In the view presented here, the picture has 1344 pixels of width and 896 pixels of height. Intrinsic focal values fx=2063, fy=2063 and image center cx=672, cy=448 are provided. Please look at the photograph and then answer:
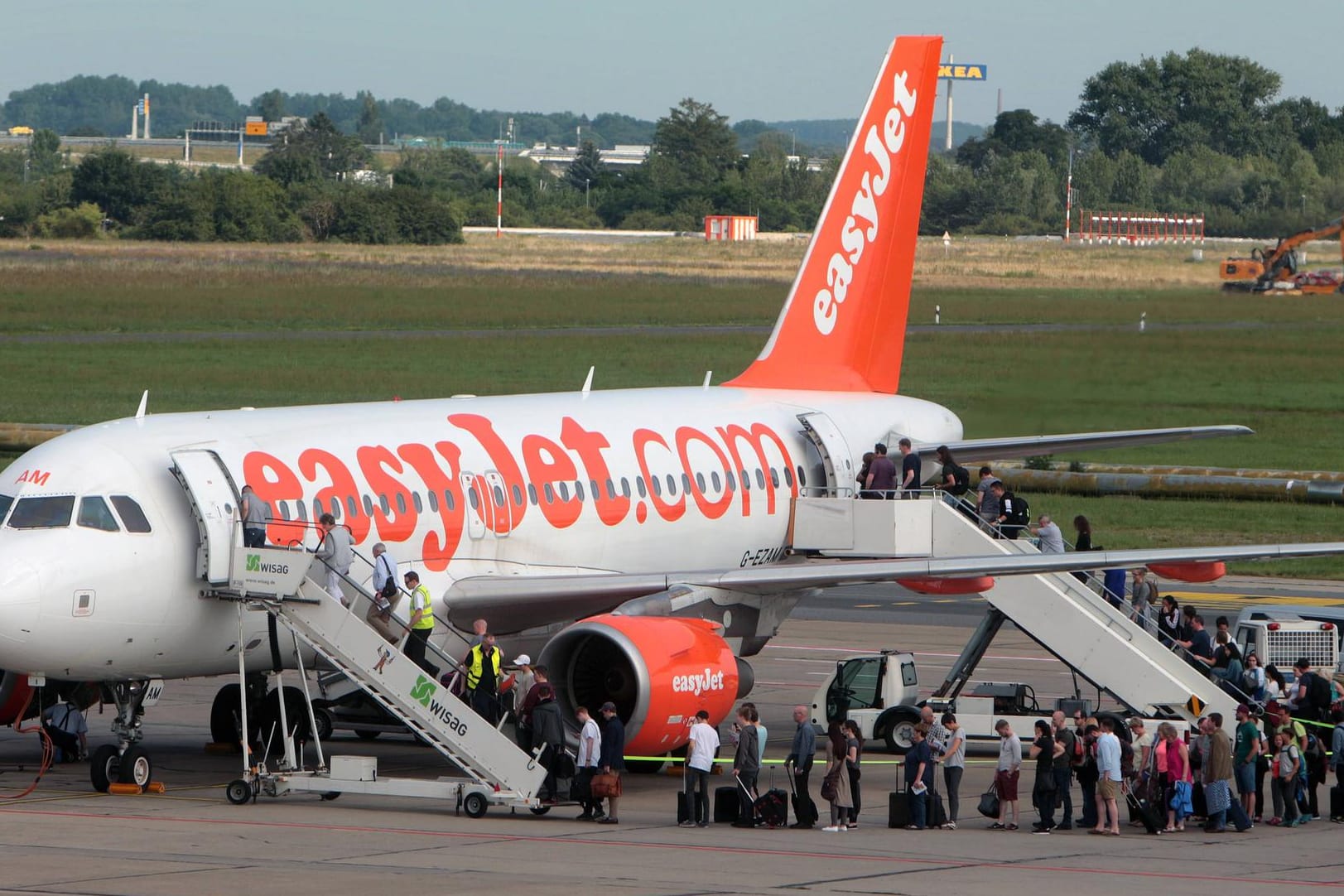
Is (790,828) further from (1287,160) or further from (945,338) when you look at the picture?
(945,338)

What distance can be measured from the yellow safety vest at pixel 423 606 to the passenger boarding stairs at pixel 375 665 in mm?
854

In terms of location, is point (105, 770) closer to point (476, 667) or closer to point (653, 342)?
point (476, 667)

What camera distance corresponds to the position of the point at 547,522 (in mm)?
29812

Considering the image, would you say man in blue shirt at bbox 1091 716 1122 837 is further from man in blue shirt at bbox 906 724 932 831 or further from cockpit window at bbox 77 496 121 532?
cockpit window at bbox 77 496 121 532

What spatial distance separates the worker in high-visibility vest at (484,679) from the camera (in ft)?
83.6

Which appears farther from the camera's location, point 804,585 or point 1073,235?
point 1073,235

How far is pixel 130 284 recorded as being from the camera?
114 metres

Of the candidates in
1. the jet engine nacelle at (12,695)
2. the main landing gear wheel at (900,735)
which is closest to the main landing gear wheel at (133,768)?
the jet engine nacelle at (12,695)

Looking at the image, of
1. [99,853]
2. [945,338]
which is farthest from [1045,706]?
[945,338]

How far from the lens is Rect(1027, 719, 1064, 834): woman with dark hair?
80.6 ft

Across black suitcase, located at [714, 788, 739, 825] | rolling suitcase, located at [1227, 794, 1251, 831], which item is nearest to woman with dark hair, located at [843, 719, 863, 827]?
black suitcase, located at [714, 788, 739, 825]

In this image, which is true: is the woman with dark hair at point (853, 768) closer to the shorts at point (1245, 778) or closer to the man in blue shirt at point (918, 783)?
the man in blue shirt at point (918, 783)

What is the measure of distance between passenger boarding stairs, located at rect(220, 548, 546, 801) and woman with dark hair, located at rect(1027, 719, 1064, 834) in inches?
233

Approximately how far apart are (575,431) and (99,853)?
39.2ft
